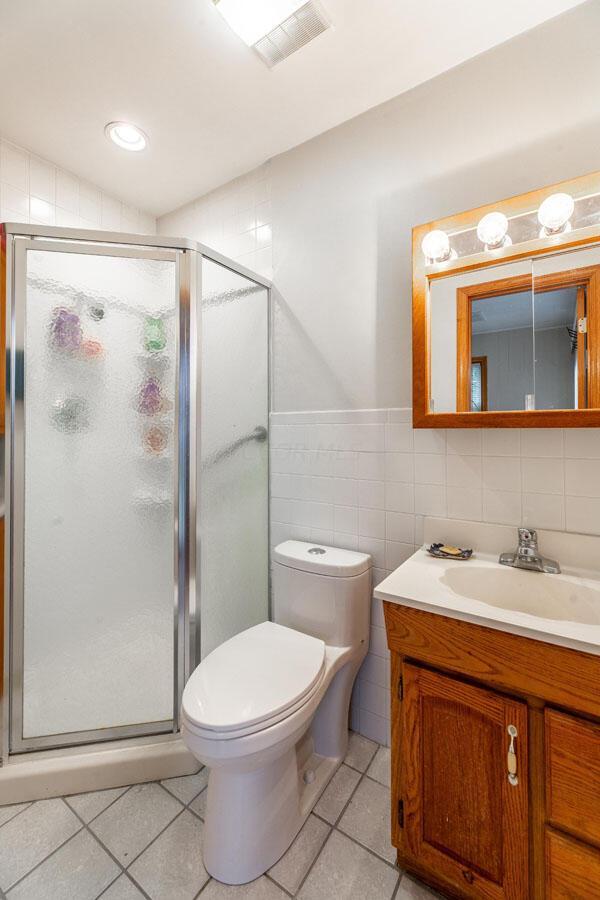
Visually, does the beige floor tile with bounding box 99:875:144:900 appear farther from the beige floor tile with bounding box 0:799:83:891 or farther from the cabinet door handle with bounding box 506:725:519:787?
the cabinet door handle with bounding box 506:725:519:787

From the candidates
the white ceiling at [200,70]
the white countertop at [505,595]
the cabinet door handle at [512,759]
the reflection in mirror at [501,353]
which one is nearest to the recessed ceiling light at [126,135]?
the white ceiling at [200,70]

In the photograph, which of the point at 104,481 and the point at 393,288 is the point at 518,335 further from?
the point at 104,481

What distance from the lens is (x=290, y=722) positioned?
3.25 ft

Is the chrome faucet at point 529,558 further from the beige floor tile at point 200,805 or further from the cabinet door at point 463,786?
the beige floor tile at point 200,805

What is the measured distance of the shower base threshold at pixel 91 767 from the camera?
1.24m

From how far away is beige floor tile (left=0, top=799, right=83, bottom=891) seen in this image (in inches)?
41.3

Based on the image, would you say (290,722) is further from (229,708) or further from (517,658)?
(517,658)

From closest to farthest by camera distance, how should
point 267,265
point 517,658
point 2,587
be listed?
point 517,658, point 2,587, point 267,265

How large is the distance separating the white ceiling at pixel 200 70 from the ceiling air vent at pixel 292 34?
26 mm

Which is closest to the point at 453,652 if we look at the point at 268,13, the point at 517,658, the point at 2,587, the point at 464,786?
the point at 517,658

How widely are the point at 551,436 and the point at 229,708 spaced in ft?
3.86

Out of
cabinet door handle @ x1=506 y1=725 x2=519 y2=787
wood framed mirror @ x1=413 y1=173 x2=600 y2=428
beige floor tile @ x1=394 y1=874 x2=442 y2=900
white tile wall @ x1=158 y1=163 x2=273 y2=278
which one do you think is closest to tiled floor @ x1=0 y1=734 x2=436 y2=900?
beige floor tile @ x1=394 y1=874 x2=442 y2=900

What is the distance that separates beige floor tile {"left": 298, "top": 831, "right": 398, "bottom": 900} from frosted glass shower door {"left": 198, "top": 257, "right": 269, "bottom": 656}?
0.69 metres

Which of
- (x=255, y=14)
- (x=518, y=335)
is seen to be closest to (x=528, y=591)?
(x=518, y=335)
